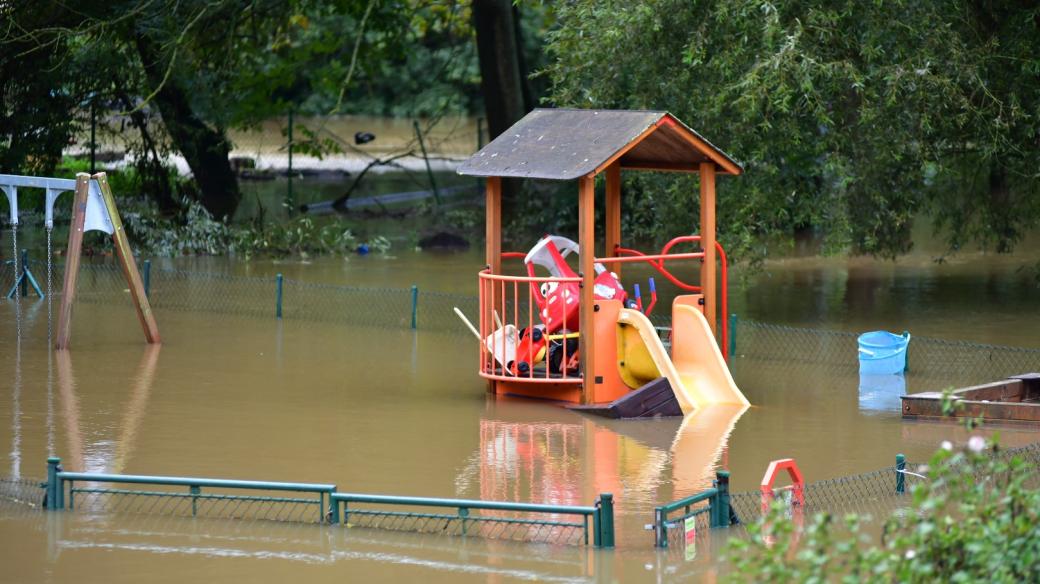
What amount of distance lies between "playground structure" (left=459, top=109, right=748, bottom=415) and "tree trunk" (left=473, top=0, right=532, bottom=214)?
13842 millimetres

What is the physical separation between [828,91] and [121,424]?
904cm

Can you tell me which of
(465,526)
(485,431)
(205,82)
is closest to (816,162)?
(485,431)

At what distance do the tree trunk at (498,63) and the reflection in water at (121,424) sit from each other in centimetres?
1297

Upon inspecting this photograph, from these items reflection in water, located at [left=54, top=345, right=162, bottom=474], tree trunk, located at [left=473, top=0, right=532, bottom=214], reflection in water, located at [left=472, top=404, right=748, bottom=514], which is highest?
tree trunk, located at [left=473, top=0, right=532, bottom=214]

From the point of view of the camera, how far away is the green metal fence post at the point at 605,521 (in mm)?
8867

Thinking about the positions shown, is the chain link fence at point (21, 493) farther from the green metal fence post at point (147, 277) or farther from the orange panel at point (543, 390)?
the green metal fence post at point (147, 277)

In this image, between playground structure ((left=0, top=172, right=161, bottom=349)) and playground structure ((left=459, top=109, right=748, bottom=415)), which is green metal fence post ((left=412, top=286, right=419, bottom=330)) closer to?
playground structure ((left=0, top=172, right=161, bottom=349))

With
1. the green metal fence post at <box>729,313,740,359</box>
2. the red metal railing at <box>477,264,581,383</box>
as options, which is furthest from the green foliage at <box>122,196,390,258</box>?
the red metal railing at <box>477,264,581,383</box>

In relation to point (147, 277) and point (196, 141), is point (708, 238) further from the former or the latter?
point (196, 141)

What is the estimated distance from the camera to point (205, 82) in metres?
26.9

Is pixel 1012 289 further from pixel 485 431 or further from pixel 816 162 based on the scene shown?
pixel 485 431

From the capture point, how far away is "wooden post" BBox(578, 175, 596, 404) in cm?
1387

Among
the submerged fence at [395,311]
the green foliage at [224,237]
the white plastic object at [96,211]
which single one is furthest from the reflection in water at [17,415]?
the green foliage at [224,237]

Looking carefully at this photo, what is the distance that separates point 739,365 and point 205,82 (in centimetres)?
1397
